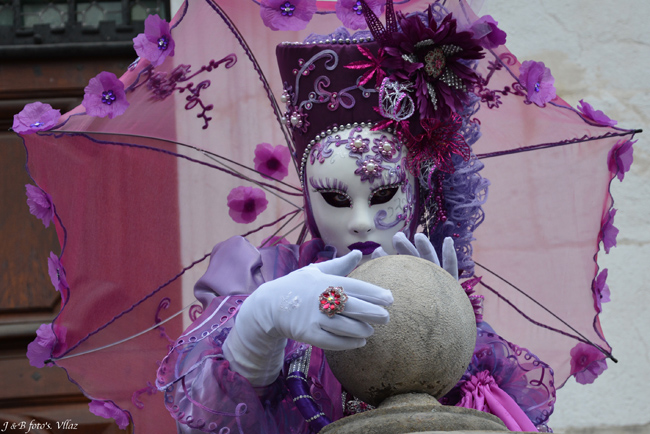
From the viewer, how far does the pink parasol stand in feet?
6.60

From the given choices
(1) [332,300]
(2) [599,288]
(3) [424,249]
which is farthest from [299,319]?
(2) [599,288]

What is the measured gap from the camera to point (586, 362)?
2.15 m

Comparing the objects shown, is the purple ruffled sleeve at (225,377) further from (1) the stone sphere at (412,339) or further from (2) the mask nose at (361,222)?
(1) the stone sphere at (412,339)

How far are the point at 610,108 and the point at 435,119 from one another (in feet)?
4.27

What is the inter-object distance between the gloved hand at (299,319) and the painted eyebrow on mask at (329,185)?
32 cm

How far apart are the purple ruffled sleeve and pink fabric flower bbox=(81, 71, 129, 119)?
0.40m

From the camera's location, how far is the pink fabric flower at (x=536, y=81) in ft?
6.74

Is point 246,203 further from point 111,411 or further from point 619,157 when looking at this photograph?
point 619,157

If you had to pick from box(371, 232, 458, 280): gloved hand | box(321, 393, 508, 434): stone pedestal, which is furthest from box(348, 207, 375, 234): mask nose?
box(321, 393, 508, 434): stone pedestal

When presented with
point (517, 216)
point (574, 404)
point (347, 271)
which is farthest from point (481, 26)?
point (574, 404)

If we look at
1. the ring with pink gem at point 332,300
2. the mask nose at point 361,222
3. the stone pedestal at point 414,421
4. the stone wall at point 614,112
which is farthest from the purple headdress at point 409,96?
the stone wall at point 614,112

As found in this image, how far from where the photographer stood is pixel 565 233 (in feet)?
7.17

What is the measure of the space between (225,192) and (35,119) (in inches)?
18.0

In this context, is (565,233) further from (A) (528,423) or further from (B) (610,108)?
(B) (610,108)
